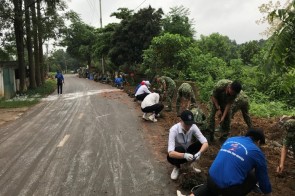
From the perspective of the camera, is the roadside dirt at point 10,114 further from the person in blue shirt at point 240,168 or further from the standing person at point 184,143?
the person in blue shirt at point 240,168

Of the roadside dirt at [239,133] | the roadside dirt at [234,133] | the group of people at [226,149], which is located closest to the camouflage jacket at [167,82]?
the roadside dirt at [234,133]

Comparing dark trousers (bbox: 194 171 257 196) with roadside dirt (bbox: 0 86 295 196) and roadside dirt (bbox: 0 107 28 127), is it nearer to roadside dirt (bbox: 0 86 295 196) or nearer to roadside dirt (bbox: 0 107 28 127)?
roadside dirt (bbox: 0 86 295 196)

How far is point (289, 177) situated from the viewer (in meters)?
7.43

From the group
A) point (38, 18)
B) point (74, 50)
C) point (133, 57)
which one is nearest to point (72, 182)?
point (38, 18)

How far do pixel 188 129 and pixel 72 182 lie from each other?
2697mm

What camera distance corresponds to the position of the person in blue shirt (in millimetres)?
5059

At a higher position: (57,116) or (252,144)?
(252,144)

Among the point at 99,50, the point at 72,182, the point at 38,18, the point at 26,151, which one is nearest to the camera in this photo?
the point at 72,182

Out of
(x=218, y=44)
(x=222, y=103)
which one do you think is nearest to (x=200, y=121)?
(x=222, y=103)

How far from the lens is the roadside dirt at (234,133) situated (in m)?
7.07

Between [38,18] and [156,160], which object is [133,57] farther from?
[156,160]

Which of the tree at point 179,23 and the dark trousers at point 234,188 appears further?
the tree at point 179,23

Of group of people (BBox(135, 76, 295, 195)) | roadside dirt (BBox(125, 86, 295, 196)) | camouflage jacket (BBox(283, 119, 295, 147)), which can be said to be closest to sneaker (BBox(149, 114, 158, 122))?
roadside dirt (BBox(125, 86, 295, 196))

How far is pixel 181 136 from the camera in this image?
739cm
